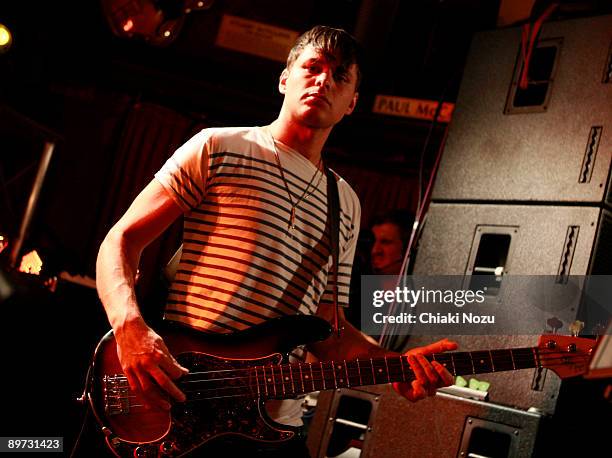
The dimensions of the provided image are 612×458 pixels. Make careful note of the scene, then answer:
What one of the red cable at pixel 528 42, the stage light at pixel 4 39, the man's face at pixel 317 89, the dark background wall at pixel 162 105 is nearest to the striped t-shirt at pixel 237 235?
the man's face at pixel 317 89

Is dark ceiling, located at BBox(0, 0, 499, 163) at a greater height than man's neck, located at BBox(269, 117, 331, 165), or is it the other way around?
dark ceiling, located at BBox(0, 0, 499, 163)

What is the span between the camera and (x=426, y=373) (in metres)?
2.02

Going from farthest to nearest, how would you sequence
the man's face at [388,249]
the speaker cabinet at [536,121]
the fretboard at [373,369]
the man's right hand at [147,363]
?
the man's face at [388,249] < the speaker cabinet at [536,121] < the fretboard at [373,369] < the man's right hand at [147,363]

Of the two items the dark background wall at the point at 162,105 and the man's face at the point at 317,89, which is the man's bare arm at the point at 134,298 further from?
the dark background wall at the point at 162,105

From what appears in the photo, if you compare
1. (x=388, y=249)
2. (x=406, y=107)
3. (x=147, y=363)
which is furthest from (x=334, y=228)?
(x=406, y=107)

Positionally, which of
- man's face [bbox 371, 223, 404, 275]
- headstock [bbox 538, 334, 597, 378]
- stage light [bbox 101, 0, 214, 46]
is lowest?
headstock [bbox 538, 334, 597, 378]

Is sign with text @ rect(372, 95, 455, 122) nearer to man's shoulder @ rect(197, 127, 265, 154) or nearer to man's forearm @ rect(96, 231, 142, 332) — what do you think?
man's shoulder @ rect(197, 127, 265, 154)

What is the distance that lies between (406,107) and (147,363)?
178 inches

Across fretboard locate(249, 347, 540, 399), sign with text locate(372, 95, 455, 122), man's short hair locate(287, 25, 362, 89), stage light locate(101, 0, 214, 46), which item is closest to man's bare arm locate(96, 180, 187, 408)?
fretboard locate(249, 347, 540, 399)

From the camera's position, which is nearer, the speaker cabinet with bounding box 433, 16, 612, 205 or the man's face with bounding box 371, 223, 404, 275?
the speaker cabinet with bounding box 433, 16, 612, 205

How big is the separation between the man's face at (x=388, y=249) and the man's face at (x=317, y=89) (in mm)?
1779

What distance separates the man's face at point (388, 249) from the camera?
13.2 feet

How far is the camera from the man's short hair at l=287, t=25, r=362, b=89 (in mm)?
2314

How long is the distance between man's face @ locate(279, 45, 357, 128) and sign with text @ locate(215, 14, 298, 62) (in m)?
4.02
